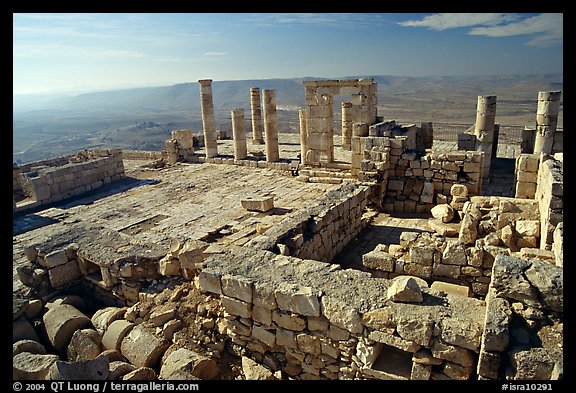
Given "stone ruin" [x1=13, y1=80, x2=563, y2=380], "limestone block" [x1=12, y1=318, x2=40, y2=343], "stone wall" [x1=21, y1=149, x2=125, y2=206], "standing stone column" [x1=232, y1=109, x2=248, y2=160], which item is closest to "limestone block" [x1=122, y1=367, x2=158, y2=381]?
"stone ruin" [x1=13, y1=80, x2=563, y2=380]

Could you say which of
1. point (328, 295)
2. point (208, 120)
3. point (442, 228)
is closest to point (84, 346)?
point (328, 295)

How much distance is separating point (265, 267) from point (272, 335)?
90 cm

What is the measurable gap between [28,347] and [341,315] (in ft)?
16.3

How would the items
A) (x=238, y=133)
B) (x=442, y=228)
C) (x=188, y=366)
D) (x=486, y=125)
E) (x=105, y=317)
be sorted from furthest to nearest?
(x=238, y=133)
(x=486, y=125)
(x=442, y=228)
(x=105, y=317)
(x=188, y=366)

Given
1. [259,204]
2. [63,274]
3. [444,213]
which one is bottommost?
[63,274]

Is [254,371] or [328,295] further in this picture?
[254,371]

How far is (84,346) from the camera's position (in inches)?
233

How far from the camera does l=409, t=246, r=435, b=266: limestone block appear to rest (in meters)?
5.88

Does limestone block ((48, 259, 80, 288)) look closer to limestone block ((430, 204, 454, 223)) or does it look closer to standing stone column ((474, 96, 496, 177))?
limestone block ((430, 204, 454, 223))

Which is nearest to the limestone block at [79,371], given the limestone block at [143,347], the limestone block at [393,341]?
the limestone block at [143,347]

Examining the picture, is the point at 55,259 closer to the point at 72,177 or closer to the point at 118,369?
the point at 118,369

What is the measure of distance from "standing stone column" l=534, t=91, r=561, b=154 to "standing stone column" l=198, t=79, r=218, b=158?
14.3 meters

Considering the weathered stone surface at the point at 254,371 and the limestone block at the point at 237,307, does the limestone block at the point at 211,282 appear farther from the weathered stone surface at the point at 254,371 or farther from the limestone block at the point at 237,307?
the weathered stone surface at the point at 254,371

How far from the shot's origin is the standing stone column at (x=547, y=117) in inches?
579
